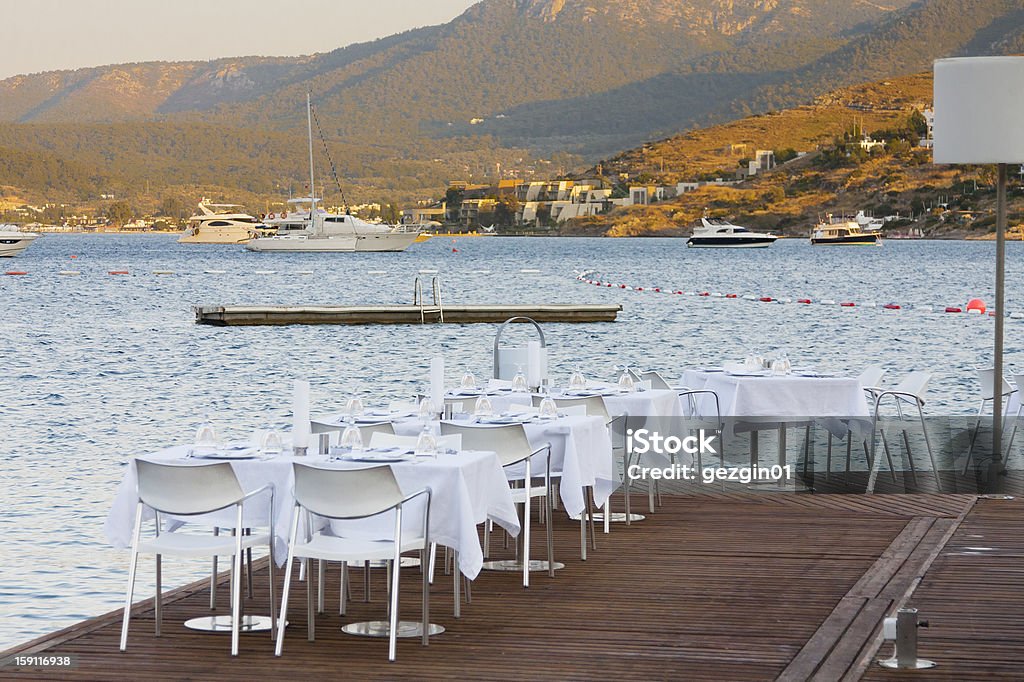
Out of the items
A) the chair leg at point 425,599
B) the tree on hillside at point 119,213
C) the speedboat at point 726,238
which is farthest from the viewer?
the tree on hillside at point 119,213

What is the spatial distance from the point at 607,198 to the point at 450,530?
164m

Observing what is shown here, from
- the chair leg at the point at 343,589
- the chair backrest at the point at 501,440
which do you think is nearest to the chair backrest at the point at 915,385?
the chair backrest at the point at 501,440

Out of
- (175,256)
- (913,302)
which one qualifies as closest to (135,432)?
(913,302)

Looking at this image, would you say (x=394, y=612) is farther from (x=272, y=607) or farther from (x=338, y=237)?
(x=338, y=237)

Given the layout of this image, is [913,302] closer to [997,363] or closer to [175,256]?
[997,363]

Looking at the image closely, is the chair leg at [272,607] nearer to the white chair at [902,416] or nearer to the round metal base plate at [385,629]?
the round metal base plate at [385,629]

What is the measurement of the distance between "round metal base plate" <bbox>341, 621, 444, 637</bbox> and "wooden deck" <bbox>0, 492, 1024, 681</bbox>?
0.25 ft

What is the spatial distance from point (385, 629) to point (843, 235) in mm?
127937

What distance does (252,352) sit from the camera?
29.8 m

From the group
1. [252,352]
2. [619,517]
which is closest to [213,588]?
[619,517]

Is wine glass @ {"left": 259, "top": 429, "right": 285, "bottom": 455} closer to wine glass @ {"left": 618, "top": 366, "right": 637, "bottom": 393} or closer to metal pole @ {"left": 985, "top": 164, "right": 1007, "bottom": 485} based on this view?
wine glass @ {"left": 618, "top": 366, "right": 637, "bottom": 393}

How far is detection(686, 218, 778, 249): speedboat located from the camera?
126188 mm

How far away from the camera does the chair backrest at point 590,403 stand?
8445mm

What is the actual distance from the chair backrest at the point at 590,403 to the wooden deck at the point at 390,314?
2288cm
